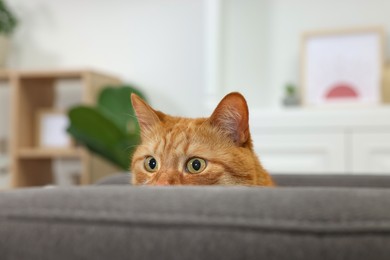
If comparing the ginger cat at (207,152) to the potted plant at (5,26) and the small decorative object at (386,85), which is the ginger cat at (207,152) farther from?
the potted plant at (5,26)

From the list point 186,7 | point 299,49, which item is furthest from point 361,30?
point 186,7

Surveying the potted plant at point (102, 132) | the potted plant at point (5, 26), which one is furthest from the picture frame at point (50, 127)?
the potted plant at point (102, 132)

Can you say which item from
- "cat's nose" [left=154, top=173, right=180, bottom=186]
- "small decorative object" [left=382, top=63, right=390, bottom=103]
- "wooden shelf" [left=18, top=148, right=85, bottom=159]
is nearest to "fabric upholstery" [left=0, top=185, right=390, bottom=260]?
"cat's nose" [left=154, top=173, right=180, bottom=186]

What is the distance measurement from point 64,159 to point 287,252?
3.11 metres

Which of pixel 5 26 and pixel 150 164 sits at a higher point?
pixel 5 26

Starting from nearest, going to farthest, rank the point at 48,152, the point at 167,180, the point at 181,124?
the point at 167,180 → the point at 181,124 → the point at 48,152

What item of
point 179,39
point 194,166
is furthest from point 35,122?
point 194,166

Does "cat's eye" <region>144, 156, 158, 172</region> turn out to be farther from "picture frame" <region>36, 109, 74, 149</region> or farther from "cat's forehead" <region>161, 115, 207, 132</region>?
"picture frame" <region>36, 109, 74, 149</region>

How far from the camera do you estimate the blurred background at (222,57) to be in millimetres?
2293

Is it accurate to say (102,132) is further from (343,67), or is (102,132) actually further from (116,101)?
(343,67)

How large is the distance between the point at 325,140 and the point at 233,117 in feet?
5.25

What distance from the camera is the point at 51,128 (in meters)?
3.20

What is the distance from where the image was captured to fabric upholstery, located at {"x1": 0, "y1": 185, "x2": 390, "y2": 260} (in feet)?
1.39

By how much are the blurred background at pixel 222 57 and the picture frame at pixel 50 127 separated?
25 cm
